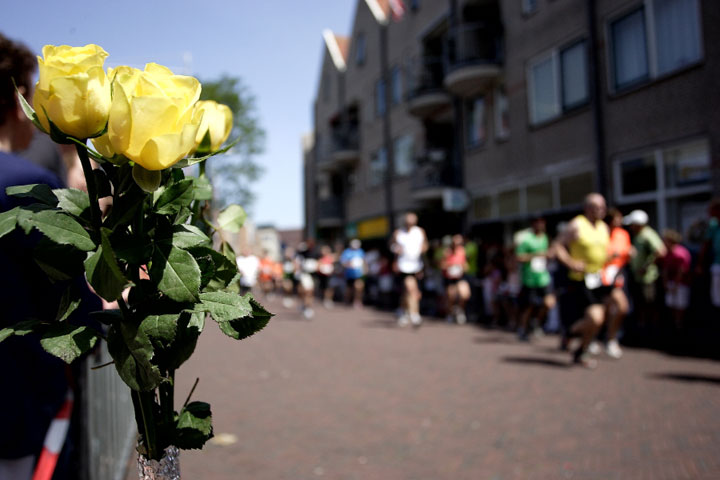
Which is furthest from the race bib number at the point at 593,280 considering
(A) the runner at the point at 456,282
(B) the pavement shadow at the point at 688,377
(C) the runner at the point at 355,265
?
(C) the runner at the point at 355,265

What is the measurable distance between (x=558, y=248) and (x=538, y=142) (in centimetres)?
852

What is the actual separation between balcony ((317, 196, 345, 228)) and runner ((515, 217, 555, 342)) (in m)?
22.7

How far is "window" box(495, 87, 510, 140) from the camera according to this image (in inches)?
680

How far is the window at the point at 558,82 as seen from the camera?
14.0 m

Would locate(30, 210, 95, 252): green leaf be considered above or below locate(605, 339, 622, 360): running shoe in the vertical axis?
above

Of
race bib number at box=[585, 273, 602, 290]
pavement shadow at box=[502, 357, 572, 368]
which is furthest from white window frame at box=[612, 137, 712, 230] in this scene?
pavement shadow at box=[502, 357, 572, 368]

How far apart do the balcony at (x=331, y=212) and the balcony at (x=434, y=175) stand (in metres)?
11.4

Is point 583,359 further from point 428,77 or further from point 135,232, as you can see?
point 428,77

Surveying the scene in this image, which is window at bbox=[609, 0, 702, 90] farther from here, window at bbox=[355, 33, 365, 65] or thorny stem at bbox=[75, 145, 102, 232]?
window at bbox=[355, 33, 365, 65]

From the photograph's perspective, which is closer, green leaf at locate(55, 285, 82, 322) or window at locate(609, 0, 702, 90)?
green leaf at locate(55, 285, 82, 322)

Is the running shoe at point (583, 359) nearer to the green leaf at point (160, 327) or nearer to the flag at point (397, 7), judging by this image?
the green leaf at point (160, 327)

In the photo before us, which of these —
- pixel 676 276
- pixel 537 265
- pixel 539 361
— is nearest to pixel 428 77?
pixel 537 265

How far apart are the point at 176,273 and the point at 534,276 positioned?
9856mm

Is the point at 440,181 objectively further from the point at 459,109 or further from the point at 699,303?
the point at 699,303
